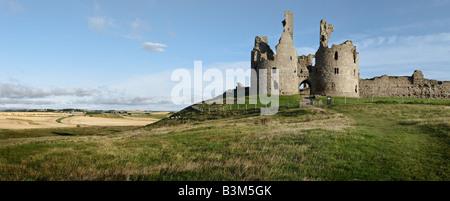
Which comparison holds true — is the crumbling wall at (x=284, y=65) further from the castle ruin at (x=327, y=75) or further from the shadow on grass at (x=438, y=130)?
the shadow on grass at (x=438, y=130)

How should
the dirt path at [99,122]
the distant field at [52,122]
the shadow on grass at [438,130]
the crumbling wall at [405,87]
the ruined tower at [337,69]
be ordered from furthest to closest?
the dirt path at [99,122], the crumbling wall at [405,87], the distant field at [52,122], the ruined tower at [337,69], the shadow on grass at [438,130]

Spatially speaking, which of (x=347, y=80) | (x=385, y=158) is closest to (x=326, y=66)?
(x=347, y=80)

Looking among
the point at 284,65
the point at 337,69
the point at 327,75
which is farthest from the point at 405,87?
the point at 284,65

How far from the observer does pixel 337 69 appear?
58.0m

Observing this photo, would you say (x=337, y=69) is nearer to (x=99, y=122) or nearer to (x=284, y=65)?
(x=284, y=65)

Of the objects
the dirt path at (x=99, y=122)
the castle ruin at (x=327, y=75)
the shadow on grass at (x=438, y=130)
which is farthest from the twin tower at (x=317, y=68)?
the dirt path at (x=99, y=122)

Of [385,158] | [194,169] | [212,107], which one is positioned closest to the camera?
[194,169]

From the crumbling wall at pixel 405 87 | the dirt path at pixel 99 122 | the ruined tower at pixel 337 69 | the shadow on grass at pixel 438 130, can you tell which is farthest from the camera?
the dirt path at pixel 99 122

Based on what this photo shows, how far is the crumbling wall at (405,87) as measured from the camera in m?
64.9

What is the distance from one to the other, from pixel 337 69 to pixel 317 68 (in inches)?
178
